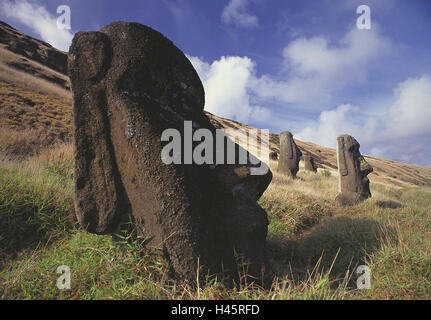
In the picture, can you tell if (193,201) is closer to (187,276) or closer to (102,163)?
(187,276)

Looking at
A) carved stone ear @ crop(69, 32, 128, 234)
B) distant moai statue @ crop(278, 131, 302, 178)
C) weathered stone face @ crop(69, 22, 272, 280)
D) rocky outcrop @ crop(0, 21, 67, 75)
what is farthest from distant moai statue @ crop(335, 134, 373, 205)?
rocky outcrop @ crop(0, 21, 67, 75)

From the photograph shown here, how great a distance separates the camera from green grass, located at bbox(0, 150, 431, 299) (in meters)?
1.85

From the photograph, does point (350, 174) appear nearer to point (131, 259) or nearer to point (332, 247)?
point (332, 247)

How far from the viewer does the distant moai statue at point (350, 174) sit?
294 inches

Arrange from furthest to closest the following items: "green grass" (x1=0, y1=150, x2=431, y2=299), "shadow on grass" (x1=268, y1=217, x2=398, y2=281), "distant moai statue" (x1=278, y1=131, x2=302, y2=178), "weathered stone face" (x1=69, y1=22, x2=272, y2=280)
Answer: "distant moai statue" (x1=278, y1=131, x2=302, y2=178)
"shadow on grass" (x1=268, y1=217, x2=398, y2=281)
"weathered stone face" (x1=69, y1=22, x2=272, y2=280)
"green grass" (x1=0, y1=150, x2=431, y2=299)

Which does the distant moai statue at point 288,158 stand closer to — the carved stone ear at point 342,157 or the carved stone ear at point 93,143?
the carved stone ear at point 342,157

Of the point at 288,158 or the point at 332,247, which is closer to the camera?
the point at 332,247

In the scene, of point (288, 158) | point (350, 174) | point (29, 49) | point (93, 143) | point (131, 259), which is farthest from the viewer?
point (29, 49)

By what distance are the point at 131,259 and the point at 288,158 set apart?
1138 centimetres

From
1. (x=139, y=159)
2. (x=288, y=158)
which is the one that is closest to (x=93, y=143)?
(x=139, y=159)

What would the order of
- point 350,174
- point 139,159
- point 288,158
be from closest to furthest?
point 139,159 < point 350,174 < point 288,158

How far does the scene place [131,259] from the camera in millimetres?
2117

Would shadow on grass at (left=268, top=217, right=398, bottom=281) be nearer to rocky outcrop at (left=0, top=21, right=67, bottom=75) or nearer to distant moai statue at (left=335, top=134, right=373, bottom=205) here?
distant moai statue at (left=335, top=134, right=373, bottom=205)

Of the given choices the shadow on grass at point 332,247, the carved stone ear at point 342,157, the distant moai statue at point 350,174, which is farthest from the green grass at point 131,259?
the carved stone ear at point 342,157
